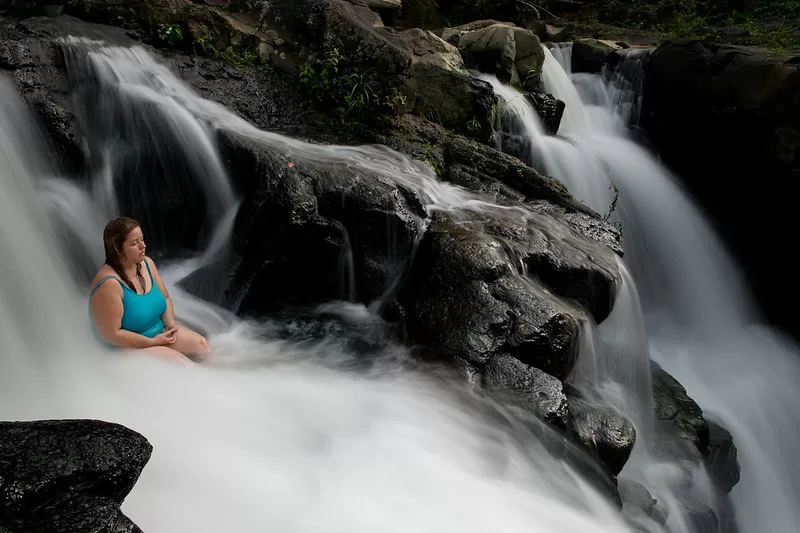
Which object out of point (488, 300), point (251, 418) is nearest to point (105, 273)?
point (251, 418)

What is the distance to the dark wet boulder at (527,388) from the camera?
159 inches

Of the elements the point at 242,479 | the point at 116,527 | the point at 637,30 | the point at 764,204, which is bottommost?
the point at 242,479

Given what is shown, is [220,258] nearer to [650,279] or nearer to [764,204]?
[650,279]

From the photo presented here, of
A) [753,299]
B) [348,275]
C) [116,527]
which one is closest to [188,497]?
[116,527]

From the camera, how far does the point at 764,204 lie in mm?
9906

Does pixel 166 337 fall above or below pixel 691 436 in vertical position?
below

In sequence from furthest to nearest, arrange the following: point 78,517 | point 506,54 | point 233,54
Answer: point 506,54
point 233,54
point 78,517

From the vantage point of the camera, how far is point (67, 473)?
2.06 meters

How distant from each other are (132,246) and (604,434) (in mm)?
3641

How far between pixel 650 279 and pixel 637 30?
35.7 feet

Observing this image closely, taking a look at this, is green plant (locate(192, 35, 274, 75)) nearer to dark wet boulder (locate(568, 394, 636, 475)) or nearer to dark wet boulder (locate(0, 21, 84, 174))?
dark wet boulder (locate(0, 21, 84, 174))

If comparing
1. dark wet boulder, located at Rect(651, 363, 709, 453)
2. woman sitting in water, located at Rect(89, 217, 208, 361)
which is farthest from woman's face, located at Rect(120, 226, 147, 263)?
dark wet boulder, located at Rect(651, 363, 709, 453)

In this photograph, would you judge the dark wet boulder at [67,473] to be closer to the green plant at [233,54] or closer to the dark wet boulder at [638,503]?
the dark wet boulder at [638,503]

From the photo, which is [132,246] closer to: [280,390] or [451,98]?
[280,390]
